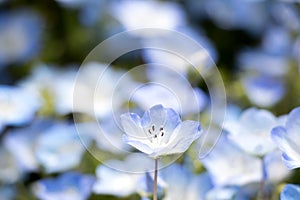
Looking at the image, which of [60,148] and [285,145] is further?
[60,148]

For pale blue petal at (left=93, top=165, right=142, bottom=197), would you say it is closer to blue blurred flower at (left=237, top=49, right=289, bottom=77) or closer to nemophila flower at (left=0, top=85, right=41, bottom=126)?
nemophila flower at (left=0, top=85, right=41, bottom=126)

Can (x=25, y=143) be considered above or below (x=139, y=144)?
below

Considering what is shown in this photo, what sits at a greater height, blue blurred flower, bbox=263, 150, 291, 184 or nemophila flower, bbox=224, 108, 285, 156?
nemophila flower, bbox=224, 108, 285, 156

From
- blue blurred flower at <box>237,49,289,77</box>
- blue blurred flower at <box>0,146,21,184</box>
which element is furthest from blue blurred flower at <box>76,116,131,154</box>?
blue blurred flower at <box>237,49,289,77</box>

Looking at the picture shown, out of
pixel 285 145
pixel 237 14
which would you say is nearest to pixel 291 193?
pixel 285 145

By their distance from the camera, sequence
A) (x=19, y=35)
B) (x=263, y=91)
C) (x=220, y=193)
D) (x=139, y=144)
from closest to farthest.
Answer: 1. (x=139, y=144)
2. (x=220, y=193)
3. (x=263, y=91)
4. (x=19, y=35)

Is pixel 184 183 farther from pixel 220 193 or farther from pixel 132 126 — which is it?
pixel 132 126
